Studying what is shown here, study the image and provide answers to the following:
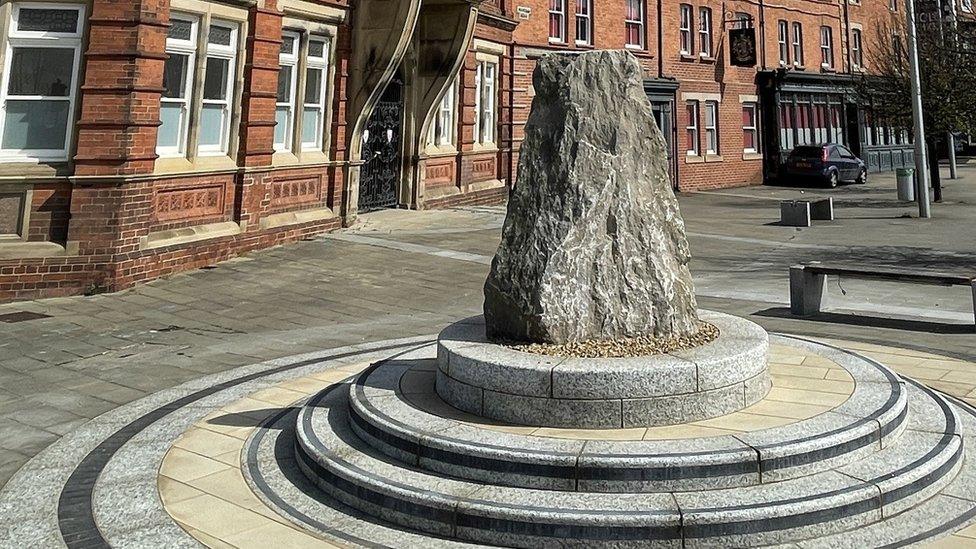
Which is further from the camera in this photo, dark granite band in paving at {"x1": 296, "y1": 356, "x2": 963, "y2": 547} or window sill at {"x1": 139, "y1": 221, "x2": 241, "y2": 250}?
window sill at {"x1": 139, "y1": 221, "x2": 241, "y2": 250}

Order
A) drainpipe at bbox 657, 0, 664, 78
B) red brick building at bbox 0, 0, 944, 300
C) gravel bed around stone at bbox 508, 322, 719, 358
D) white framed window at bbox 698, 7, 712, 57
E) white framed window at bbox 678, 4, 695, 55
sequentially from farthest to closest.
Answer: white framed window at bbox 698, 7, 712, 57, white framed window at bbox 678, 4, 695, 55, drainpipe at bbox 657, 0, 664, 78, red brick building at bbox 0, 0, 944, 300, gravel bed around stone at bbox 508, 322, 719, 358

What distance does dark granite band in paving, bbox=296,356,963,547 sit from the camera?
11.5 feet

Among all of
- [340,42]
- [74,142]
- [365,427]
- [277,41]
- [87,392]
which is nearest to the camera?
[365,427]

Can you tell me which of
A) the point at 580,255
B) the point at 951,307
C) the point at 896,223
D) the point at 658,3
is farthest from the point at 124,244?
the point at 658,3

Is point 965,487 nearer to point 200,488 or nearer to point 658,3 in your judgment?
point 200,488

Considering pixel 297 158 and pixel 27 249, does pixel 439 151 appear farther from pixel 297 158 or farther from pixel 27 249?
pixel 27 249

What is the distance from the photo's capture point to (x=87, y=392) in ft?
21.2

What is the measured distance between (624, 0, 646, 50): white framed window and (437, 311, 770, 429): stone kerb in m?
23.8

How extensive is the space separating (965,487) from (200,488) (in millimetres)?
4417

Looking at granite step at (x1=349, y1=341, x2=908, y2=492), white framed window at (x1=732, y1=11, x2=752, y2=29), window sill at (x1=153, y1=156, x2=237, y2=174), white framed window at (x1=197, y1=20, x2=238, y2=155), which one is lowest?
granite step at (x1=349, y1=341, x2=908, y2=492)

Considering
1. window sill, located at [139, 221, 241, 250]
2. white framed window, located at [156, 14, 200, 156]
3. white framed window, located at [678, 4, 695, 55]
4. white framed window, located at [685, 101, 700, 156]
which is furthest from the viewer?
white framed window, located at [685, 101, 700, 156]

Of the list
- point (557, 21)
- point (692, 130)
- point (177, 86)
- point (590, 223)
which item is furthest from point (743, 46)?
point (590, 223)

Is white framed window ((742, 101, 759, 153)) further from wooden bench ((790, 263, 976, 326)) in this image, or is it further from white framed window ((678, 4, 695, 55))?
wooden bench ((790, 263, 976, 326))

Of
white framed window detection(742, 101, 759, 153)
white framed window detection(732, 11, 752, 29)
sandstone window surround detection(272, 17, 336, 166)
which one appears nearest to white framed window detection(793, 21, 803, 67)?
white framed window detection(732, 11, 752, 29)
